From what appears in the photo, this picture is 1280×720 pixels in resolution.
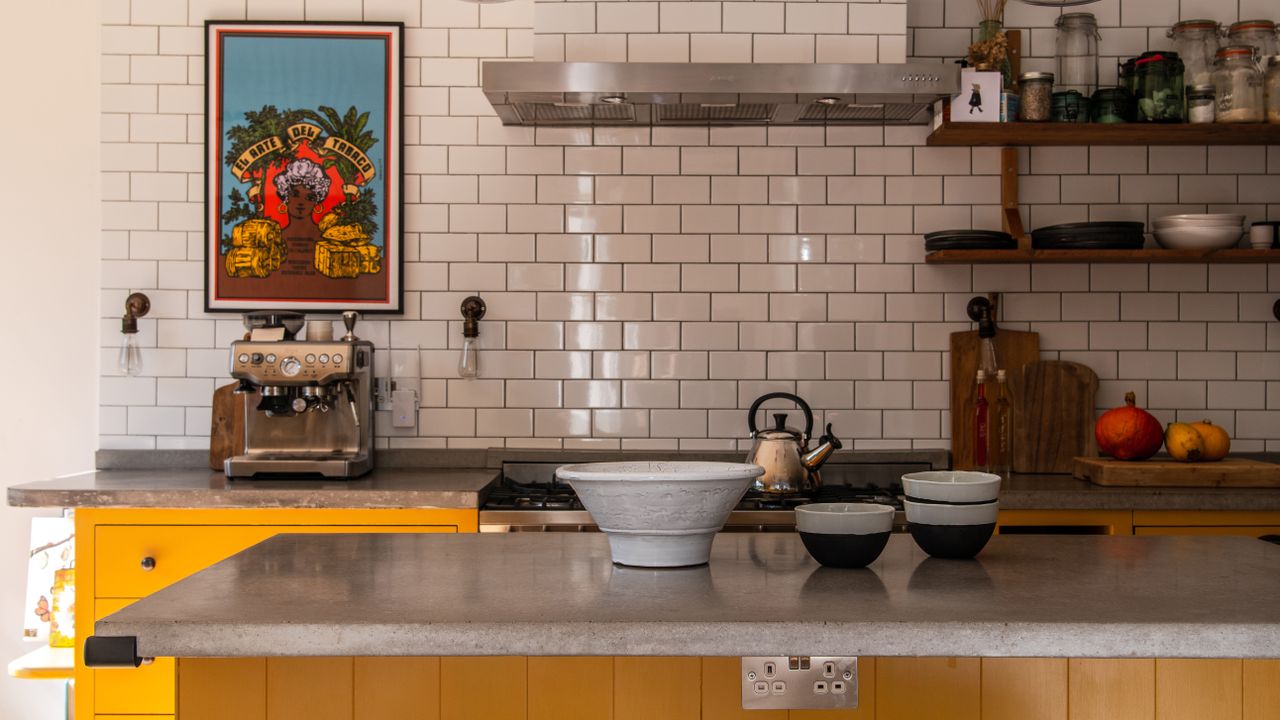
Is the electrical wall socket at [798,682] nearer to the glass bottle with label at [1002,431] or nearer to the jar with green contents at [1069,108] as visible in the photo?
the glass bottle with label at [1002,431]

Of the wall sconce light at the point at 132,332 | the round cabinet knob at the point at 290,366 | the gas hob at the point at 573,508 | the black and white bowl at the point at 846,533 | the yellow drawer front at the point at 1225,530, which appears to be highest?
the wall sconce light at the point at 132,332

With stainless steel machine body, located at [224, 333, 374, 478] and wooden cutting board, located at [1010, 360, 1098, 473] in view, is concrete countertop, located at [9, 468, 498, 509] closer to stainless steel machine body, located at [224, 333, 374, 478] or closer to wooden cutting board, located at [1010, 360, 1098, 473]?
stainless steel machine body, located at [224, 333, 374, 478]

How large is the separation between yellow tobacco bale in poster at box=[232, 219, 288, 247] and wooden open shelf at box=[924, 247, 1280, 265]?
2219 mm

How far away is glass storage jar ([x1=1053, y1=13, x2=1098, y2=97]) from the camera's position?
3.77 metres

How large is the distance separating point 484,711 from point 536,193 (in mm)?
2448

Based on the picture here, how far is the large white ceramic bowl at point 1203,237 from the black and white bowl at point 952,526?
2196mm

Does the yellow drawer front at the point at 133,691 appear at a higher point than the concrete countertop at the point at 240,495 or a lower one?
lower

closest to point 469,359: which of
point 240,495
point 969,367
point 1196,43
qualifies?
point 240,495

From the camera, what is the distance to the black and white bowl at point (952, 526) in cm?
182

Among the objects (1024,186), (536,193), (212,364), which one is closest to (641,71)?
(536,193)

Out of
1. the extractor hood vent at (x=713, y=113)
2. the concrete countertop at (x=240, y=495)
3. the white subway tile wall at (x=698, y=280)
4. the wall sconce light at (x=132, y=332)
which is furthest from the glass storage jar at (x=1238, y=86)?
the wall sconce light at (x=132, y=332)

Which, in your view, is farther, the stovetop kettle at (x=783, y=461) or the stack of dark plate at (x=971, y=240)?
the stack of dark plate at (x=971, y=240)

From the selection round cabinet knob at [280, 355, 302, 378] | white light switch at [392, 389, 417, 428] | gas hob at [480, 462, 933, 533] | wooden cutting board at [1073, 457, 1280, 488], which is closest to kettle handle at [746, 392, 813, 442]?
gas hob at [480, 462, 933, 533]

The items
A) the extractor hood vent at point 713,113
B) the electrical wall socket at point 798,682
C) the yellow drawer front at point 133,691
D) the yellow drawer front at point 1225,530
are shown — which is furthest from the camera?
the extractor hood vent at point 713,113
